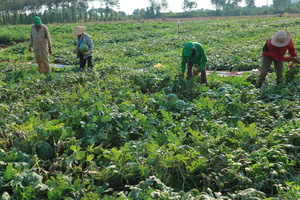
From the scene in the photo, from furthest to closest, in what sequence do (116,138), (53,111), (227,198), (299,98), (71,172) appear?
1. (299,98)
2. (53,111)
3. (116,138)
4. (71,172)
5. (227,198)

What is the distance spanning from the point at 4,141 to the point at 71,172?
135 centimetres

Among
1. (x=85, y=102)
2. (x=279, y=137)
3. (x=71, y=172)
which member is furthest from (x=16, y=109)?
(x=279, y=137)

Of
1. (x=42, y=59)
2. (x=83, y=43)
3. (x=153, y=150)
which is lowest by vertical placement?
(x=153, y=150)

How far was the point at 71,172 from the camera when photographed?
12.1 feet

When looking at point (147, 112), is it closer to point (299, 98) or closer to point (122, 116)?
point (122, 116)

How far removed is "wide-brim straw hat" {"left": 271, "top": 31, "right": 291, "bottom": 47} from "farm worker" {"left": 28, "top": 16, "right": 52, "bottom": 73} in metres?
6.51

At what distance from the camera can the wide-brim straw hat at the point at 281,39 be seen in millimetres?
6414

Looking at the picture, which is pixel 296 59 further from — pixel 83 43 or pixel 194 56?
pixel 83 43

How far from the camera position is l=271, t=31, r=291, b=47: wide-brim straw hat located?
21.0 ft

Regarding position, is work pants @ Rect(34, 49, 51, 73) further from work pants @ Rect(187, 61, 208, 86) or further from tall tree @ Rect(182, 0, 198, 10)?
tall tree @ Rect(182, 0, 198, 10)

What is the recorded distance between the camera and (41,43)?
927 cm

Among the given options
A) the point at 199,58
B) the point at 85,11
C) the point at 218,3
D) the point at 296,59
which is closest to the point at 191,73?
the point at 199,58

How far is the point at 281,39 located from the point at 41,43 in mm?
6874

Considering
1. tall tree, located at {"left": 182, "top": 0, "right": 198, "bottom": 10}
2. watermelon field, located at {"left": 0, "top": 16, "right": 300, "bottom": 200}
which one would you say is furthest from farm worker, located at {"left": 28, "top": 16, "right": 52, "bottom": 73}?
tall tree, located at {"left": 182, "top": 0, "right": 198, "bottom": 10}
